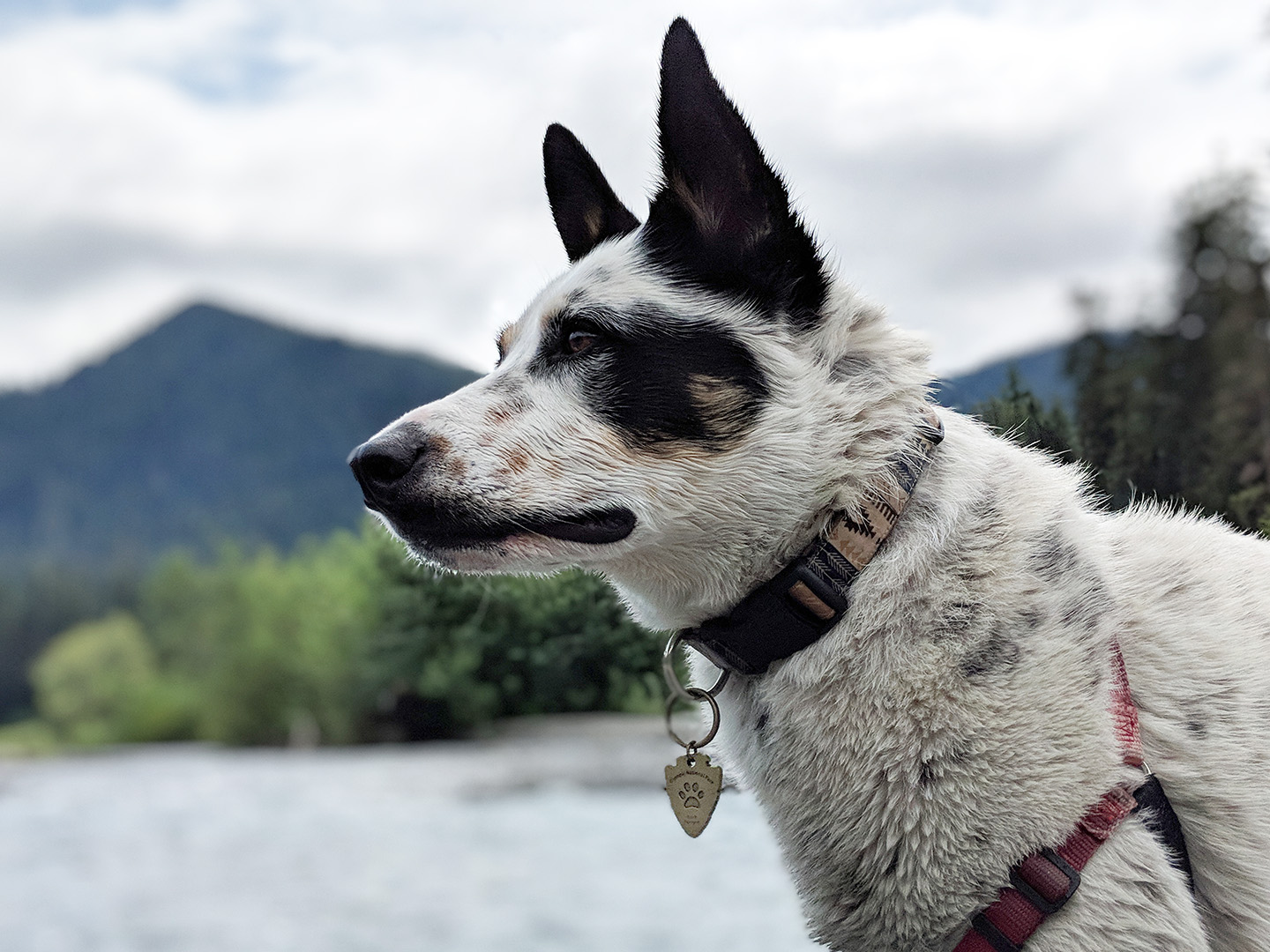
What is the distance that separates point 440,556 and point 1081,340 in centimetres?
112

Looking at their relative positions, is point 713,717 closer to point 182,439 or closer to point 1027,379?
point 1027,379

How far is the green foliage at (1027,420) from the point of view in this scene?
1.23m

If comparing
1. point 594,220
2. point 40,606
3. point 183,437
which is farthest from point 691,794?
point 183,437

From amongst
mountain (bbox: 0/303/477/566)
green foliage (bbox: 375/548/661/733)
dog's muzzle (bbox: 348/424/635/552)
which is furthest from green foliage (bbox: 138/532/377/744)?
mountain (bbox: 0/303/477/566)

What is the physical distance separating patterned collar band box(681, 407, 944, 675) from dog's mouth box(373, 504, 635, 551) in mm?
197

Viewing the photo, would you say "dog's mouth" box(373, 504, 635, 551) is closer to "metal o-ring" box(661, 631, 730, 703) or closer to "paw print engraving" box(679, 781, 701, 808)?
"metal o-ring" box(661, 631, 730, 703)

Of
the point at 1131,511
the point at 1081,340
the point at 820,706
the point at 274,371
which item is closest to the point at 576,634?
the point at 820,706

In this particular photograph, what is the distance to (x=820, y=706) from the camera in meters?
1.03

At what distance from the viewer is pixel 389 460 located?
3.42ft

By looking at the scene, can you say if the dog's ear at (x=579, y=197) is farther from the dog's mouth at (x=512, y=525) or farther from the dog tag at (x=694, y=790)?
the dog tag at (x=694, y=790)

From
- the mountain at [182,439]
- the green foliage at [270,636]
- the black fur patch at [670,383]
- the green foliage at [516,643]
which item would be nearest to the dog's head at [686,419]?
the black fur patch at [670,383]

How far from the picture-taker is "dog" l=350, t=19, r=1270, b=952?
0.95 meters

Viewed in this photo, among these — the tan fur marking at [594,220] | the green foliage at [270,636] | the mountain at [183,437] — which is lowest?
the mountain at [183,437]

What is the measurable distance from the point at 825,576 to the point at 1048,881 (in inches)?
15.2
